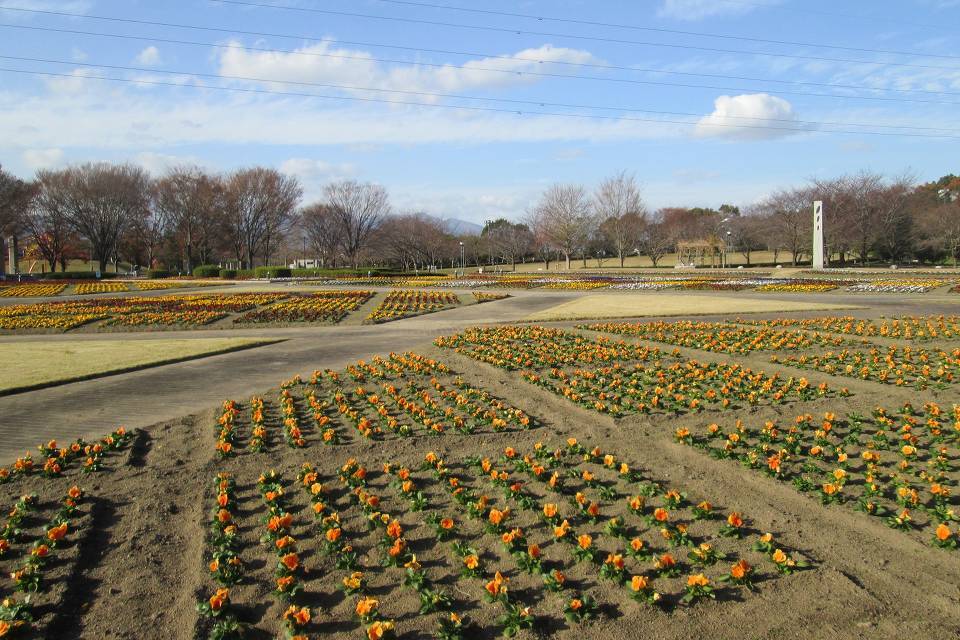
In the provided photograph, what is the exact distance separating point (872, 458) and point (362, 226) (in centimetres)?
7984

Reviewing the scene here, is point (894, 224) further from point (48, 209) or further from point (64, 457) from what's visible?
point (48, 209)

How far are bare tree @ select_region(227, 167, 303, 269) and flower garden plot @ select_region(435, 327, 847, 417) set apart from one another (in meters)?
65.2

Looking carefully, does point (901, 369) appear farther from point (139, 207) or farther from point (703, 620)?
point (139, 207)

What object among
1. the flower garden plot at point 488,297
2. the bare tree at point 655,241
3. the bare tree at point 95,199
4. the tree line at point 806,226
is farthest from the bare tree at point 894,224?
the bare tree at point 95,199

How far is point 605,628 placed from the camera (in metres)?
3.94

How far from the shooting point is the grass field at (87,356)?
11.7m

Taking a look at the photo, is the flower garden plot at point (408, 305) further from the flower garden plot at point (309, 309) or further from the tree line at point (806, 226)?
the tree line at point (806, 226)

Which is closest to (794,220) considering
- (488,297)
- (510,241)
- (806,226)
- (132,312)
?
(806,226)

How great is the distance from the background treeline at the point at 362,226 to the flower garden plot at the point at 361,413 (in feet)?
196

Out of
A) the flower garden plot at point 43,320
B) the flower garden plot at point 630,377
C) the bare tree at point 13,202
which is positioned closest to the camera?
the flower garden plot at point 630,377

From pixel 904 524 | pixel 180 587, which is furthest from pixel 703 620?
pixel 180 587

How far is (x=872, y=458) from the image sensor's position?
6.34 meters

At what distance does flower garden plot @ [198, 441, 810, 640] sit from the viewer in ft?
13.5

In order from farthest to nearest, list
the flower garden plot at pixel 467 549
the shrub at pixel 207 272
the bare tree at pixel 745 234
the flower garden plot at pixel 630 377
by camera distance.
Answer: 1. the bare tree at pixel 745 234
2. the shrub at pixel 207 272
3. the flower garden plot at pixel 630 377
4. the flower garden plot at pixel 467 549
